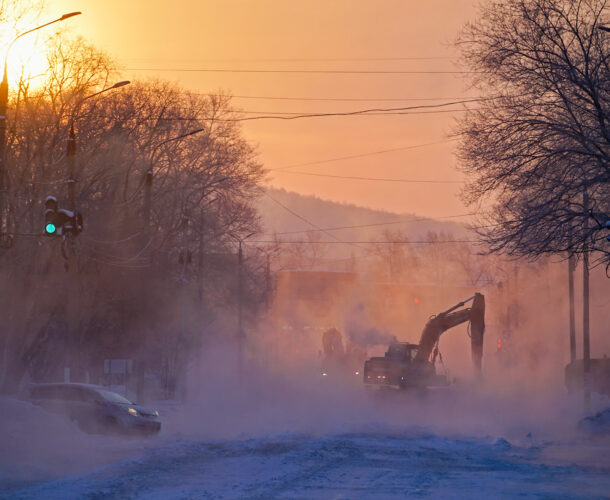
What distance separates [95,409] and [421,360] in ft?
62.0

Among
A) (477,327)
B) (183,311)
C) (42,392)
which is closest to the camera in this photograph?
(42,392)

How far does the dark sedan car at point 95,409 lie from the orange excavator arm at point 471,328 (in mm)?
17753

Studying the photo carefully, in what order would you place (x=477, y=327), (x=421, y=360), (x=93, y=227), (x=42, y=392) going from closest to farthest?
(x=42, y=392) → (x=93, y=227) → (x=421, y=360) → (x=477, y=327)

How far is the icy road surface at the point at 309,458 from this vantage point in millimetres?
13977

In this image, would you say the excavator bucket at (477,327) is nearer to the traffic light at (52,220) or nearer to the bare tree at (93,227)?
the bare tree at (93,227)

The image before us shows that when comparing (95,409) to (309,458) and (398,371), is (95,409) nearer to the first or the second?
(309,458)

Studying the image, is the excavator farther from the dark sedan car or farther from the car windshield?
the car windshield

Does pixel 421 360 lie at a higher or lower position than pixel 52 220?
lower

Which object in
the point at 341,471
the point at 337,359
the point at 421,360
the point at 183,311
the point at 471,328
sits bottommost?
the point at 341,471

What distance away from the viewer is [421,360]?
126ft

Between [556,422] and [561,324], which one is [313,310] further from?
[556,422]

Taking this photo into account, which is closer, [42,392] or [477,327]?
[42,392]

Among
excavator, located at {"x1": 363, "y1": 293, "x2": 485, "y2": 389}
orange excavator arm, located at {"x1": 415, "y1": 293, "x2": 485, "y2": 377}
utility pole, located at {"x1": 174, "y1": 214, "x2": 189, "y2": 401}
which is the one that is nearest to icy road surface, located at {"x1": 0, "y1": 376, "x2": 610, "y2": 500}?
excavator, located at {"x1": 363, "y1": 293, "x2": 485, "y2": 389}

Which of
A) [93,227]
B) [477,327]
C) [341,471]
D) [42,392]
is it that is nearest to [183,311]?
[93,227]
